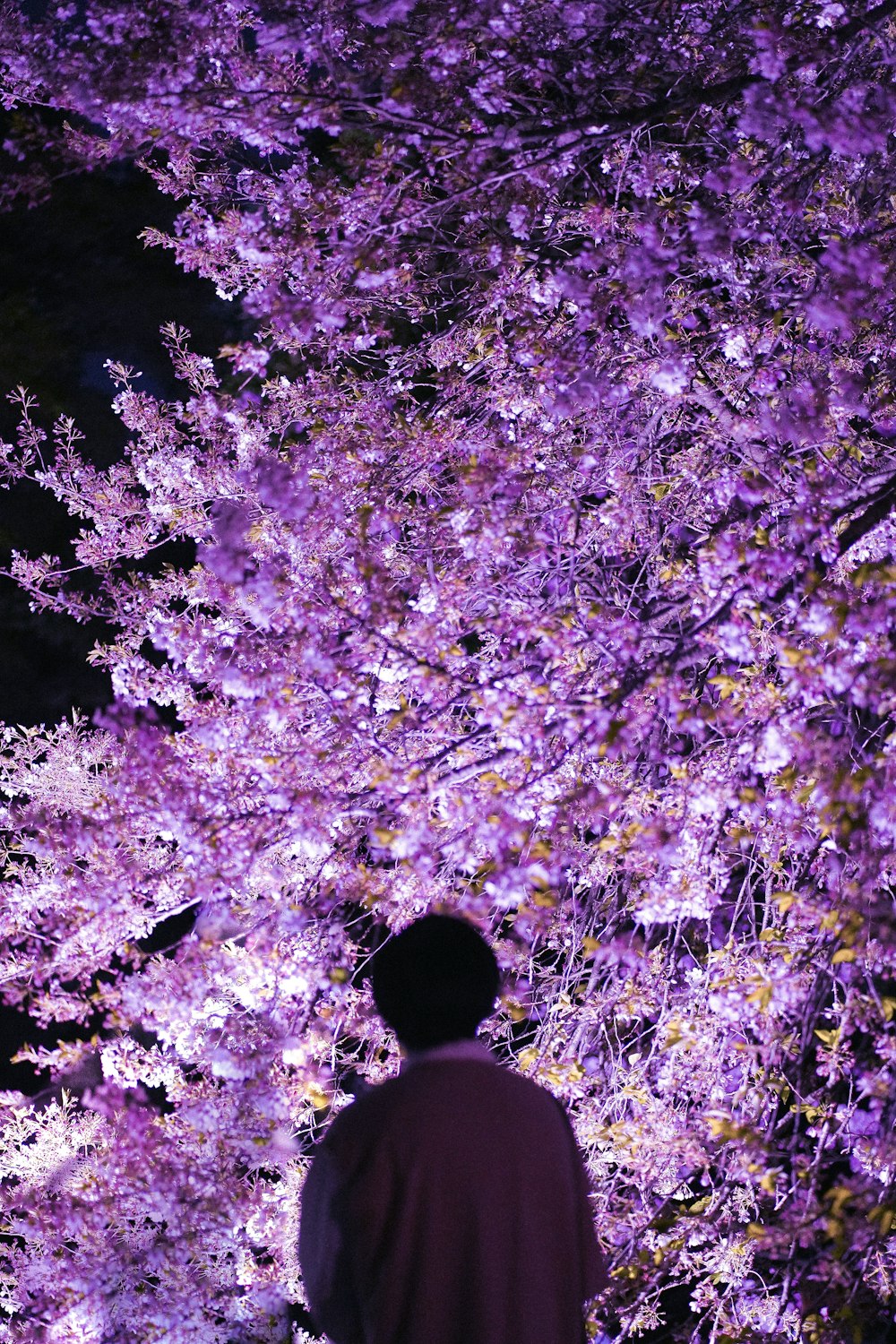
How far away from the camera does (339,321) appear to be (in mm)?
3492

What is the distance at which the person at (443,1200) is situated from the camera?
1691 millimetres

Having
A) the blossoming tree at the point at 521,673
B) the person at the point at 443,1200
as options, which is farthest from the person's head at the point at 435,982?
the blossoming tree at the point at 521,673

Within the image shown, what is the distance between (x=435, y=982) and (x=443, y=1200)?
1.04ft

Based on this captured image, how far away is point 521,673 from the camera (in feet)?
10.1

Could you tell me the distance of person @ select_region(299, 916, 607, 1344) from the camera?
169 cm

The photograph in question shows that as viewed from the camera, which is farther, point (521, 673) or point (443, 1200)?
point (521, 673)

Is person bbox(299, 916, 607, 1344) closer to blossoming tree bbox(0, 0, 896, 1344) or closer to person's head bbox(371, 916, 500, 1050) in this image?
person's head bbox(371, 916, 500, 1050)

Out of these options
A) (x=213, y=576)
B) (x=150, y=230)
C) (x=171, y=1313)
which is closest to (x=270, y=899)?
(x=171, y=1313)

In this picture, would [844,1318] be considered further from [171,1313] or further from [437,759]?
[171,1313]

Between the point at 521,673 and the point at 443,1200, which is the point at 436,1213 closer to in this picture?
the point at 443,1200

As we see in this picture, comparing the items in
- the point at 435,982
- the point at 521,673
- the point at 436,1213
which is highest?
the point at 521,673

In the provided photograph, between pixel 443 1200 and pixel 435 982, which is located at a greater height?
pixel 435 982

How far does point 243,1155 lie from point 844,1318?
156cm

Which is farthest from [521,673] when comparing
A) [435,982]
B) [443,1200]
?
[443,1200]
